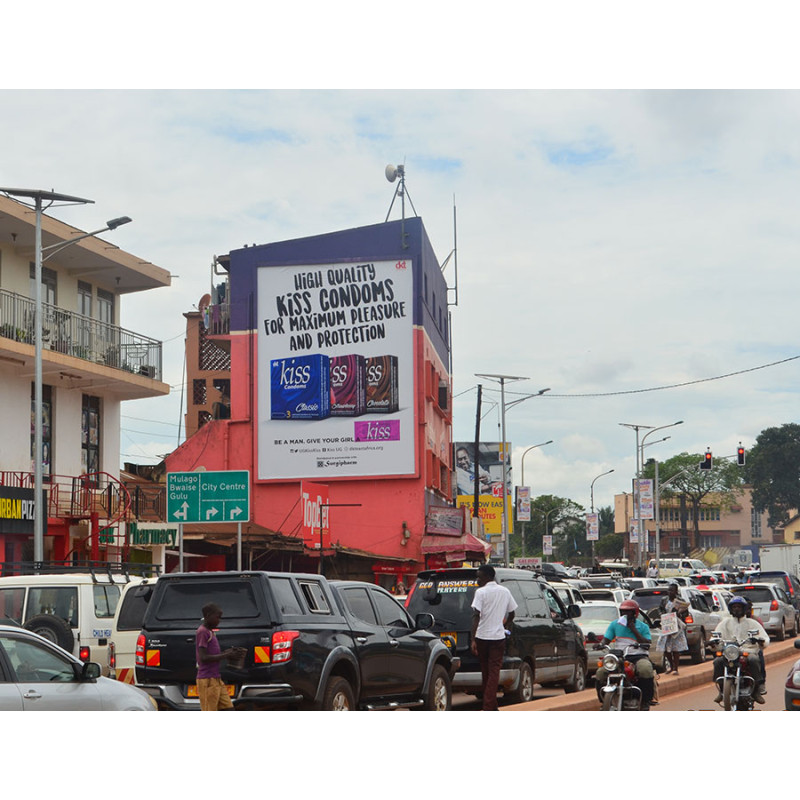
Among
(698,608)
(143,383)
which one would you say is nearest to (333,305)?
(143,383)

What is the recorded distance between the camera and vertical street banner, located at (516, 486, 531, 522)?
65188 millimetres

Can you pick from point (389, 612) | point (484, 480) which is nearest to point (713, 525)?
point (484, 480)

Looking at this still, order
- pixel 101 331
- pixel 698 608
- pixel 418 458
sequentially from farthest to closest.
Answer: pixel 418 458
pixel 101 331
pixel 698 608

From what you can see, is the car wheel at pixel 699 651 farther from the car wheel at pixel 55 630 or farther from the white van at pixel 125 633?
the car wheel at pixel 55 630

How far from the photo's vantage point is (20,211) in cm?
3238

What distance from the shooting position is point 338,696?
13.0m

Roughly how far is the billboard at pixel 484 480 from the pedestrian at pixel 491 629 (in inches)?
2054

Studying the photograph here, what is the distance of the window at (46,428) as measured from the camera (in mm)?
35156

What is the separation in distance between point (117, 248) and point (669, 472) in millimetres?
109976

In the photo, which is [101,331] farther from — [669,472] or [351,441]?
[669,472]

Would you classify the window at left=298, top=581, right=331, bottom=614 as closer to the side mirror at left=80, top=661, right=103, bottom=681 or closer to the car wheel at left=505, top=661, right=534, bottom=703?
the side mirror at left=80, top=661, right=103, bottom=681

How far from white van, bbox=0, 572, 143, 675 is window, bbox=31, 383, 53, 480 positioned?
1824cm

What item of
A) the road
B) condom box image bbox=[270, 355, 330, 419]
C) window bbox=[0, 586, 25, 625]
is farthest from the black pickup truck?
condom box image bbox=[270, 355, 330, 419]

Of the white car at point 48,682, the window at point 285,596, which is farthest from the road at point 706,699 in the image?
the white car at point 48,682
